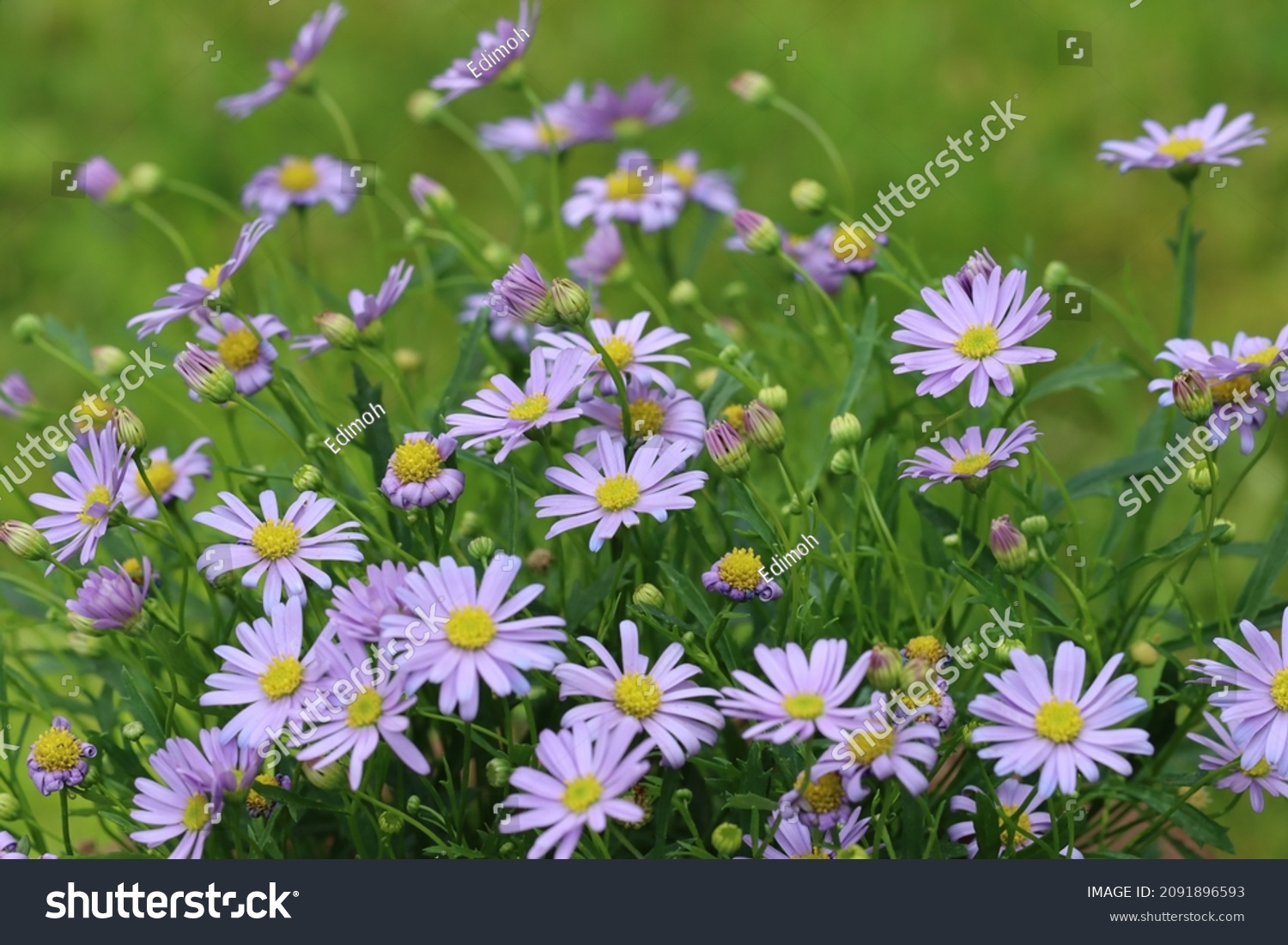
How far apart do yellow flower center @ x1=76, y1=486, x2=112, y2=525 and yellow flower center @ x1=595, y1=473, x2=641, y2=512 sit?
1.20ft

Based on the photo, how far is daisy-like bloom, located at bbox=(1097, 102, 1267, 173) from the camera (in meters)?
1.12

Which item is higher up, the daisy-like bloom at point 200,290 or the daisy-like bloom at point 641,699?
the daisy-like bloom at point 200,290

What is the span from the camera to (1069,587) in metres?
0.89

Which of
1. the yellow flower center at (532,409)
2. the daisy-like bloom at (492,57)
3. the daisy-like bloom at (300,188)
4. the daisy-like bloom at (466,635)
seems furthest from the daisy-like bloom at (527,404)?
the daisy-like bloom at (300,188)

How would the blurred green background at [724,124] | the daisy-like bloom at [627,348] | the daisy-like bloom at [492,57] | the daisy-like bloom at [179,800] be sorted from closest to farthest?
the daisy-like bloom at [179,800] < the daisy-like bloom at [627,348] < the daisy-like bloom at [492,57] < the blurred green background at [724,124]

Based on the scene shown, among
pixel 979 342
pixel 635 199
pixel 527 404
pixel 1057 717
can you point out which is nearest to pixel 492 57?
pixel 635 199

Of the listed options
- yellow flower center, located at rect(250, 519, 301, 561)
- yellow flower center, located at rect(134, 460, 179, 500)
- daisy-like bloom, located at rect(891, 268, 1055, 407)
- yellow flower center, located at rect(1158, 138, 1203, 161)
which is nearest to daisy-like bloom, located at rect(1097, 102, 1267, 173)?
yellow flower center, located at rect(1158, 138, 1203, 161)

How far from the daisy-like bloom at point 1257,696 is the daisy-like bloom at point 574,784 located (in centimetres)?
38

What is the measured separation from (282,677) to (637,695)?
0.23 meters

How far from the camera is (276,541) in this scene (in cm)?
90

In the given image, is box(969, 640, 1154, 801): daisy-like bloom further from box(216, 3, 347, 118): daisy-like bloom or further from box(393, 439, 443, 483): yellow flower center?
box(216, 3, 347, 118): daisy-like bloom

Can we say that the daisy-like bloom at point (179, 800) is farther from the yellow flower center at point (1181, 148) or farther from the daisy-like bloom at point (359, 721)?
the yellow flower center at point (1181, 148)

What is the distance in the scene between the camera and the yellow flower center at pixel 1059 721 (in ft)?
2.64

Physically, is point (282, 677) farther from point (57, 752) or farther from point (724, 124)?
point (724, 124)
